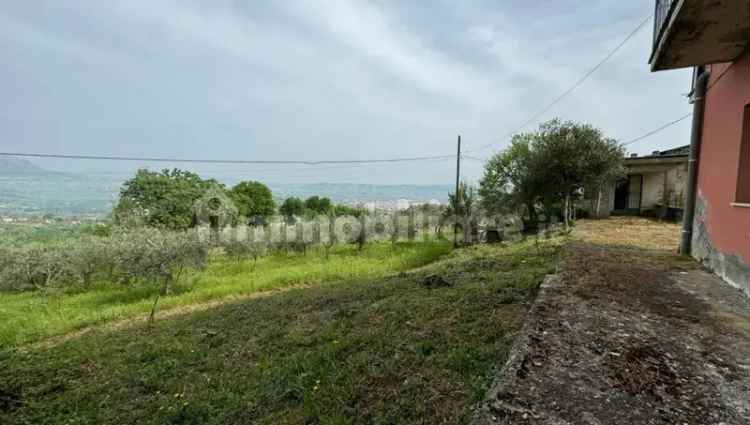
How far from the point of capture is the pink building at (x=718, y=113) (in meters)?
3.68

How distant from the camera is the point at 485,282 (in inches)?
221

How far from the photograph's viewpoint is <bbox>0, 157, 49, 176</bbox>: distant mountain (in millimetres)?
16891

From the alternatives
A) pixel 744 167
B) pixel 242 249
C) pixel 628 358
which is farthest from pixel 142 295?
pixel 744 167

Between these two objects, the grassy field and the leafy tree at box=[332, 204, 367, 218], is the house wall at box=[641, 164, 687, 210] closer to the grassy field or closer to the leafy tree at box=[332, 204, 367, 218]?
the grassy field

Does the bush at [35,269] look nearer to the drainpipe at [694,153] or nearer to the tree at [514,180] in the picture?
the tree at [514,180]

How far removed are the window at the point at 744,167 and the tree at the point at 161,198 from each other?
2712 cm

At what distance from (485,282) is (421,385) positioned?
11.0 ft

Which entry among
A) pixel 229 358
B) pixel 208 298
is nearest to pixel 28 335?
pixel 208 298

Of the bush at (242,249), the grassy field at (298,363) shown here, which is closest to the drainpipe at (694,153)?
the grassy field at (298,363)

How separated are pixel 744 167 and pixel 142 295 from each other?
48.7ft

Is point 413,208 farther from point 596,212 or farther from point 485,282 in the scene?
point 485,282

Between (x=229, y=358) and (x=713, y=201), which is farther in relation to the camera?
(x=713, y=201)

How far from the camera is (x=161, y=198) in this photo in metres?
25.9

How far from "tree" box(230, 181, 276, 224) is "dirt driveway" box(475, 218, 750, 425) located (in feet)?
115
